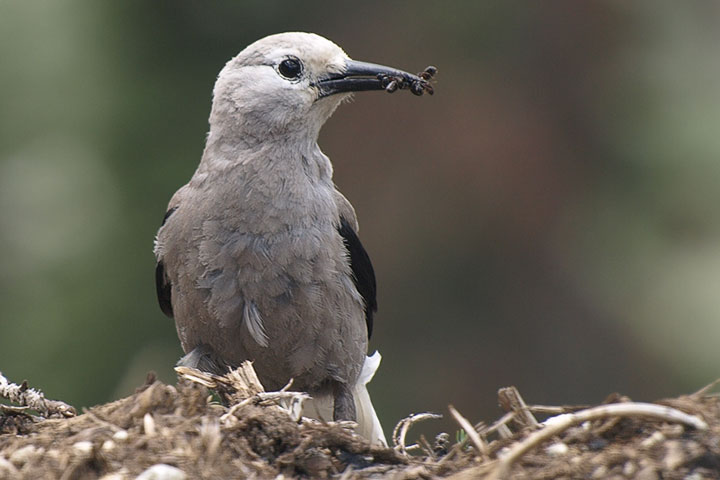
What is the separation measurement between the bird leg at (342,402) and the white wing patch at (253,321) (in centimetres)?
61

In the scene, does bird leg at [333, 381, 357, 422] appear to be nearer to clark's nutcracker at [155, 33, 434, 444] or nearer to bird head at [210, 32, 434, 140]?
clark's nutcracker at [155, 33, 434, 444]

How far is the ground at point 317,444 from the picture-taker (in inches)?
94.0

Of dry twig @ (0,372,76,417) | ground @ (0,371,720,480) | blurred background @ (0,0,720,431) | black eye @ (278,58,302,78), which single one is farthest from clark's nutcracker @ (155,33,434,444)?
blurred background @ (0,0,720,431)

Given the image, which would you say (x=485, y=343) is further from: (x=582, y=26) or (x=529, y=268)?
(x=582, y=26)

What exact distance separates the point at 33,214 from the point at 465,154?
13.5 ft

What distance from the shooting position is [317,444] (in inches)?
114

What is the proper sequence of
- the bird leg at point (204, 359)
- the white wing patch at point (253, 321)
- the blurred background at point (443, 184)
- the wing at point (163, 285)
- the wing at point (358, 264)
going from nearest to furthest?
the white wing patch at point (253, 321) → the bird leg at point (204, 359) → the wing at point (358, 264) → the wing at point (163, 285) → the blurred background at point (443, 184)

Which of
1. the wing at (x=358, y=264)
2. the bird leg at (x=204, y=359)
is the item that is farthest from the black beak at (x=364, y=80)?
the bird leg at (x=204, y=359)

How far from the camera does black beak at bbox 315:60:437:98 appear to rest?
517 centimetres

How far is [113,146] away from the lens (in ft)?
25.4

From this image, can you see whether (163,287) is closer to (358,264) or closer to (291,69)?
(358,264)

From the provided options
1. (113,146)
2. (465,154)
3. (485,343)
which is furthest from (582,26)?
(113,146)

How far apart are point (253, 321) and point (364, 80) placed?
142cm

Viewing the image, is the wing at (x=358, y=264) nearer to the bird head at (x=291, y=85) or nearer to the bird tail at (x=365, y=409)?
the bird tail at (x=365, y=409)
